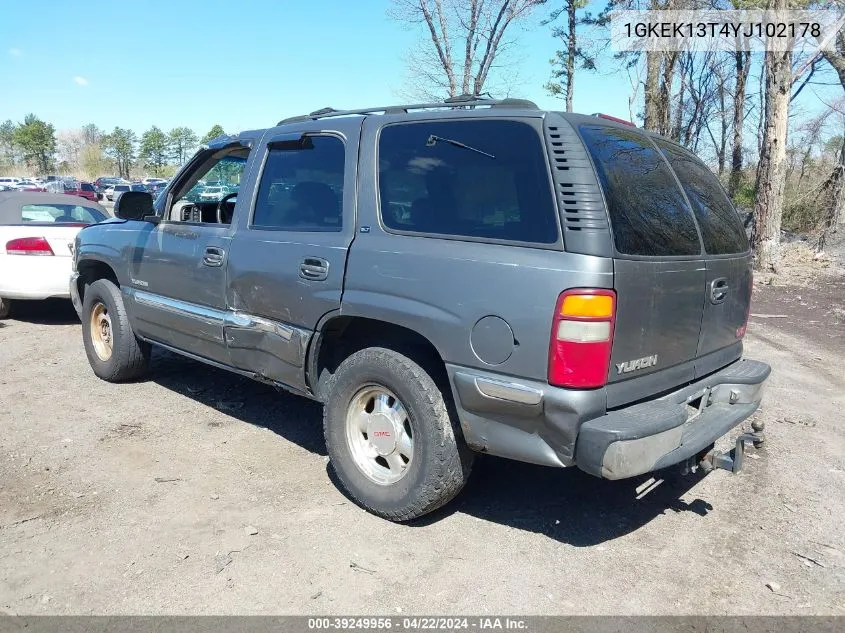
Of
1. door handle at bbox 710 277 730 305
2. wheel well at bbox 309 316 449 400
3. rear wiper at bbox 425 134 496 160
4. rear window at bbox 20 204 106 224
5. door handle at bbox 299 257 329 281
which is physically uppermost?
rear wiper at bbox 425 134 496 160

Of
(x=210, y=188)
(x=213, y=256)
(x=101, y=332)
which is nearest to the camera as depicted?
(x=213, y=256)

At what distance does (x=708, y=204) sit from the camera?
372 cm

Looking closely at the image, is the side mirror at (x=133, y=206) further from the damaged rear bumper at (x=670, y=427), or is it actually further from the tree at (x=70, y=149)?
the tree at (x=70, y=149)

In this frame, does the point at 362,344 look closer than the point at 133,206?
Yes

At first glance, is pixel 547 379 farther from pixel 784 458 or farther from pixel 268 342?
pixel 784 458

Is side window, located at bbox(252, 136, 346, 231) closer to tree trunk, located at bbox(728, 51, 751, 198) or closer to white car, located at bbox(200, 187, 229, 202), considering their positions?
white car, located at bbox(200, 187, 229, 202)

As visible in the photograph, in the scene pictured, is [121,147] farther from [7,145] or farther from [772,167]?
[772,167]

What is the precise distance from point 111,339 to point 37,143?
9514cm

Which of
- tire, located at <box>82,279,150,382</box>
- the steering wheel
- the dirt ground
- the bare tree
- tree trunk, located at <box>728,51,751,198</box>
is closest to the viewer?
the dirt ground

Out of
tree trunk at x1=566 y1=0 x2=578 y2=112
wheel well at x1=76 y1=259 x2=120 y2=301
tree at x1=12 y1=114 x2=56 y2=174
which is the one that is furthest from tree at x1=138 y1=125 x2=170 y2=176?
wheel well at x1=76 y1=259 x2=120 y2=301

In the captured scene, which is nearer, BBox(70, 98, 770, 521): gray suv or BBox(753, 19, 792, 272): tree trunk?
BBox(70, 98, 770, 521): gray suv

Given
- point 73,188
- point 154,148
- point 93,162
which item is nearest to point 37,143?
point 93,162

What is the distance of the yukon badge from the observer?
286cm

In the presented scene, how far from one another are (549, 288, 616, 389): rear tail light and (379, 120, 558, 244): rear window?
0.31 meters
